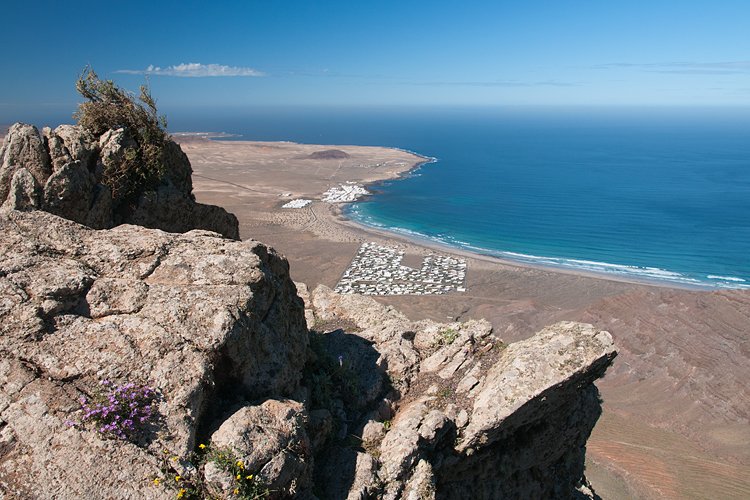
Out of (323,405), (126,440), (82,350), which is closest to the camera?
(126,440)

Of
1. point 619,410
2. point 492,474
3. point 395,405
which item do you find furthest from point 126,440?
point 619,410

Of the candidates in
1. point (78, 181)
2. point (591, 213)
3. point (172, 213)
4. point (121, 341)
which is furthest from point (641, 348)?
point (591, 213)

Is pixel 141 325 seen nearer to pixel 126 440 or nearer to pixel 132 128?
pixel 126 440

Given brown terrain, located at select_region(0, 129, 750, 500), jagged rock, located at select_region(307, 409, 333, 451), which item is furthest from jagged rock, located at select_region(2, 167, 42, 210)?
brown terrain, located at select_region(0, 129, 750, 500)

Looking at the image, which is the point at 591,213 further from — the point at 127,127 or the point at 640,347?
the point at 127,127

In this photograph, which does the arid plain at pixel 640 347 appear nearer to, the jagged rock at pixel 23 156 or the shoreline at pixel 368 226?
the shoreline at pixel 368 226

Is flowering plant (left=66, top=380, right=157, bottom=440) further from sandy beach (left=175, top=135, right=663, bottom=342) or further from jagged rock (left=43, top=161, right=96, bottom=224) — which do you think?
sandy beach (left=175, top=135, right=663, bottom=342)
